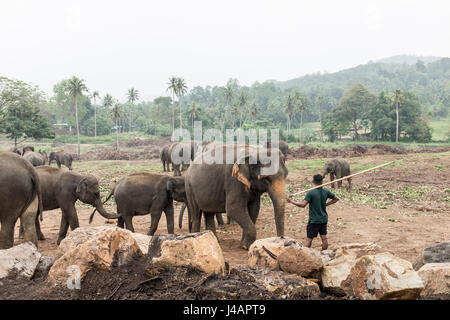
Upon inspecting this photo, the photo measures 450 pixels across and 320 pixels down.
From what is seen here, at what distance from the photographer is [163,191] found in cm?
894

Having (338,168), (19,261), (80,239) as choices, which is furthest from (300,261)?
(338,168)

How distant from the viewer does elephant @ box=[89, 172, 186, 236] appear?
350 inches

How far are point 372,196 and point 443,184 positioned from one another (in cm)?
448

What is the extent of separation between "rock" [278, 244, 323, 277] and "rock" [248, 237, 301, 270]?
0.11 meters

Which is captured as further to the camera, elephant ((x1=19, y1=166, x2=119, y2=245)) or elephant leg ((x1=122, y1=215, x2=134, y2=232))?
elephant leg ((x1=122, y1=215, x2=134, y2=232))

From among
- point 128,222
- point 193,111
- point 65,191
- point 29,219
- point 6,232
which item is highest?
point 193,111

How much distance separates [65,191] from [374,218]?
321 inches

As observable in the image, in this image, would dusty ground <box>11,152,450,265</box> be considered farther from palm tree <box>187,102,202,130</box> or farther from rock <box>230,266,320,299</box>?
palm tree <box>187,102,202,130</box>

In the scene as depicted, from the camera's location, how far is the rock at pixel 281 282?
4.19 m

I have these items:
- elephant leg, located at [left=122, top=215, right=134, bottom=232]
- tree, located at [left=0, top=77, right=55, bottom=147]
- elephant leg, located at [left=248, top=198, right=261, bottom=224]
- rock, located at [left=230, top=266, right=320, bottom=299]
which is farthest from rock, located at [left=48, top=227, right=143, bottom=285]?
tree, located at [left=0, top=77, right=55, bottom=147]

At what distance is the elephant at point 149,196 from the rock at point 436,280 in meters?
5.68

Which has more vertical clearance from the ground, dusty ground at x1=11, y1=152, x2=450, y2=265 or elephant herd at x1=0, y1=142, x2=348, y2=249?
elephant herd at x1=0, y1=142, x2=348, y2=249

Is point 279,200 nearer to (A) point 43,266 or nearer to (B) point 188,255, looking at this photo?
(B) point 188,255
